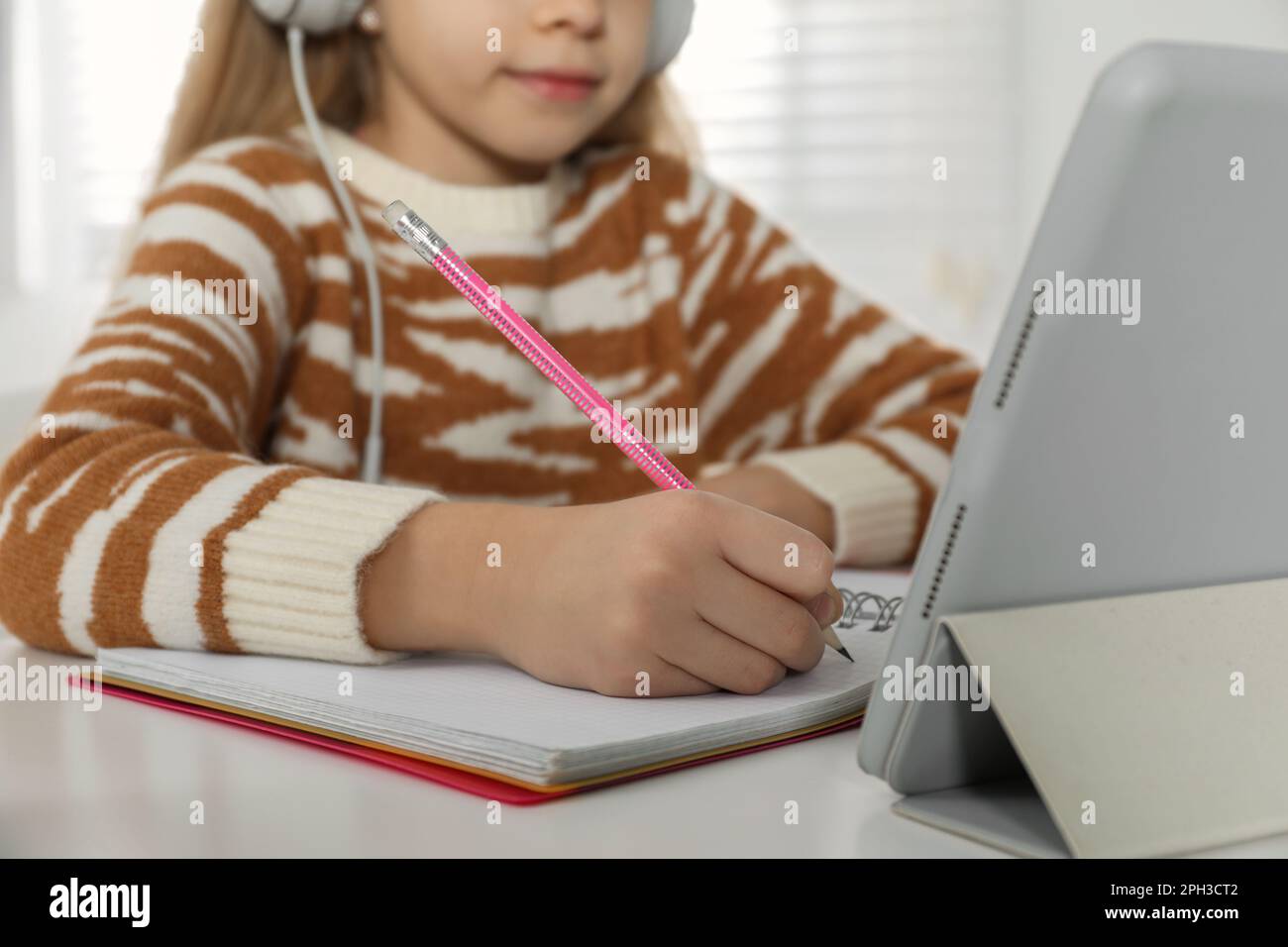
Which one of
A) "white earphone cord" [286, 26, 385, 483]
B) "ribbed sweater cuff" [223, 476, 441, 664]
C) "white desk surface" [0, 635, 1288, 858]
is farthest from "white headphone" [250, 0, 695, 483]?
"white desk surface" [0, 635, 1288, 858]

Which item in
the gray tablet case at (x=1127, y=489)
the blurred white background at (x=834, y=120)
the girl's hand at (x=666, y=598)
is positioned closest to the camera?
the gray tablet case at (x=1127, y=489)

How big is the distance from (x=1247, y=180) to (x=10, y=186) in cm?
213

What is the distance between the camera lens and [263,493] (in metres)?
0.56

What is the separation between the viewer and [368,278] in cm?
90

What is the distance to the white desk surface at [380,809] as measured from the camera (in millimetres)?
343

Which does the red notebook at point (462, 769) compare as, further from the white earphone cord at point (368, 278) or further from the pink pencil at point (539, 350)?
the white earphone cord at point (368, 278)

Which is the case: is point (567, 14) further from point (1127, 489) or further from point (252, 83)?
point (1127, 489)

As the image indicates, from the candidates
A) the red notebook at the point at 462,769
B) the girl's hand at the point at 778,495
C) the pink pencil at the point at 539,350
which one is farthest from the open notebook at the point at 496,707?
the girl's hand at the point at 778,495

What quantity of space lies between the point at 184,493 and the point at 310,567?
0.09 m

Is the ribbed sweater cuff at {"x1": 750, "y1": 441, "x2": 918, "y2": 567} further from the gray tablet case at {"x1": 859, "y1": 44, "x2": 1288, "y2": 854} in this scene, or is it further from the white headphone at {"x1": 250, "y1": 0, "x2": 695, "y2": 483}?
the gray tablet case at {"x1": 859, "y1": 44, "x2": 1288, "y2": 854}

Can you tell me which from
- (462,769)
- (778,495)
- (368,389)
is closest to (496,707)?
(462,769)
